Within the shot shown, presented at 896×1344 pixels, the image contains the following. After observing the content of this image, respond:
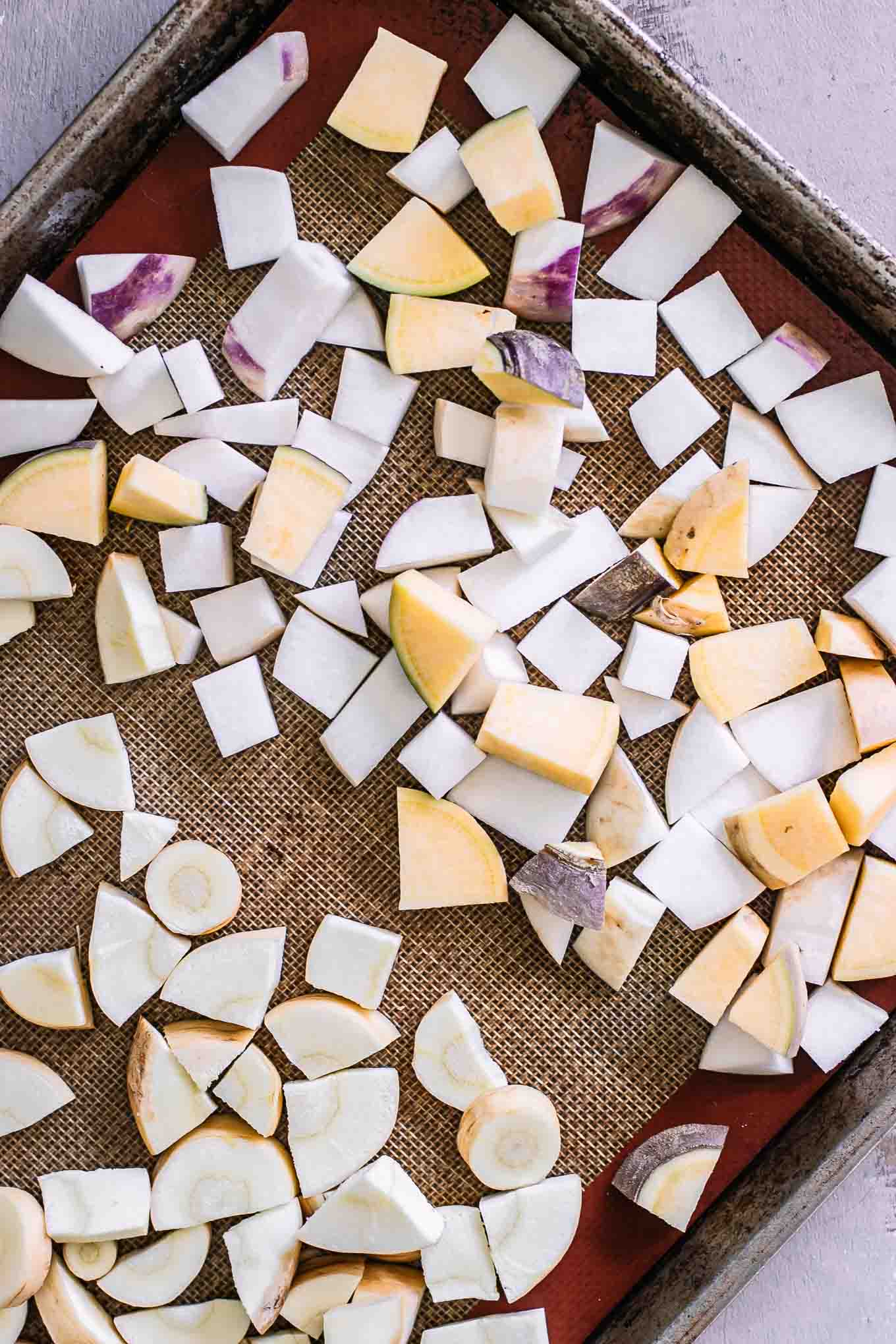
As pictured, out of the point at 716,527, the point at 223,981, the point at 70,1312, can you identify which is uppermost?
the point at 716,527

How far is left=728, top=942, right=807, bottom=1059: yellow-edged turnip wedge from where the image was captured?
78 centimetres

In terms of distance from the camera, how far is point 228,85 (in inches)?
29.3

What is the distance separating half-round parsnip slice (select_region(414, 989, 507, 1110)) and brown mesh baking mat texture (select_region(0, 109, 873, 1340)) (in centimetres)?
1

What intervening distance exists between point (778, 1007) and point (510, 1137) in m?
0.22

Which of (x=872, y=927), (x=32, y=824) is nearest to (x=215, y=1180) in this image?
(x=32, y=824)

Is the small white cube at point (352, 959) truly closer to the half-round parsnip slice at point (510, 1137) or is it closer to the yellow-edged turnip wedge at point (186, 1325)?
the half-round parsnip slice at point (510, 1137)

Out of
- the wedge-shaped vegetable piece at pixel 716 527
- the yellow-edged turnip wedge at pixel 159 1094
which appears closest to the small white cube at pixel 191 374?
the wedge-shaped vegetable piece at pixel 716 527

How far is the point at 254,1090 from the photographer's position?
778 millimetres

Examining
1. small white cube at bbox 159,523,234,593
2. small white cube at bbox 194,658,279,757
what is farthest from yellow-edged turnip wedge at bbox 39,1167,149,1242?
small white cube at bbox 159,523,234,593

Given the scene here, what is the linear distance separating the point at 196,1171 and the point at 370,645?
0.41 metres

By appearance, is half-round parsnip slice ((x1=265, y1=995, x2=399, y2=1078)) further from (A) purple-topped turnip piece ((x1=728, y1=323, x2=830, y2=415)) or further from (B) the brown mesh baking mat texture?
(A) purple-topped turnip piece ((x1=728, y1=323, x2=830, y2=415))

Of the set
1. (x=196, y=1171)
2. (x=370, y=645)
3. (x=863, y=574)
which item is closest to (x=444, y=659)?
(x=370, y=645)

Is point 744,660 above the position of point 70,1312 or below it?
above

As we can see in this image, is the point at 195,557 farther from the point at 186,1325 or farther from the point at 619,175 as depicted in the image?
the point at 186,1325
